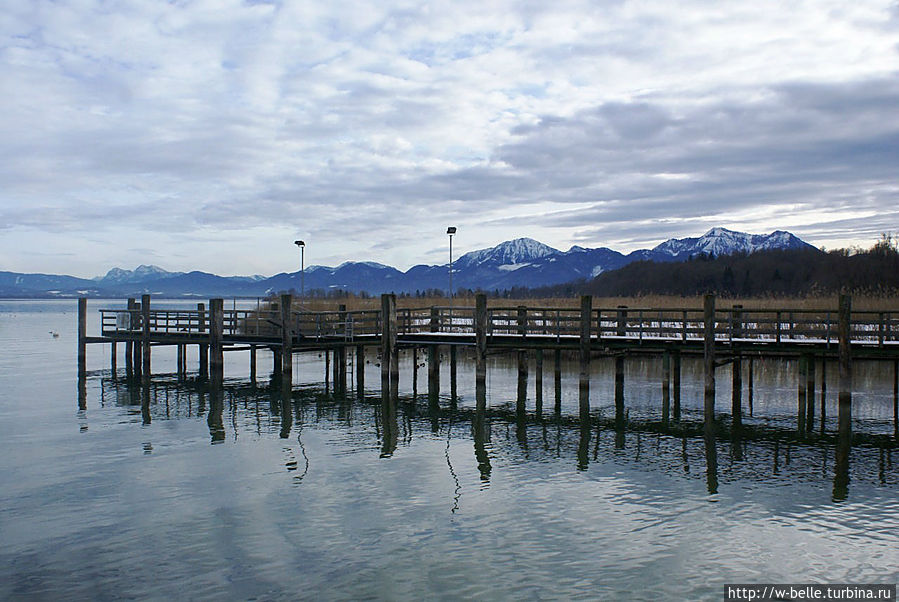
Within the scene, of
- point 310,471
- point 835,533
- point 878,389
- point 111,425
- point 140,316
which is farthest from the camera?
point 140,316

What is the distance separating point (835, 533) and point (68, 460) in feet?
56.2

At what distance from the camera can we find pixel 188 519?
14125 mm

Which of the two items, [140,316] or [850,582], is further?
[140,316]

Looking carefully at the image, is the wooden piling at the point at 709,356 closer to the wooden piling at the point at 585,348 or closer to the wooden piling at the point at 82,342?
the wooden piling at the point at 585,348

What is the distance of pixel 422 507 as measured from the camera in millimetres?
14992

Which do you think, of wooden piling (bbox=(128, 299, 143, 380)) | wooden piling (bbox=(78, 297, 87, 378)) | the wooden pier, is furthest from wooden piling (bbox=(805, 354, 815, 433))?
wooden piling (bbox=(78, 297, 87, 378))

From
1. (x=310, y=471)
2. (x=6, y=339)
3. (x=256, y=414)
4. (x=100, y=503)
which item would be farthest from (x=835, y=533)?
(x=6, y=339)

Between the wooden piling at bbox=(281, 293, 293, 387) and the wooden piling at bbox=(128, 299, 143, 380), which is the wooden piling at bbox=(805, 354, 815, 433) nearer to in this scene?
the wooden piling at bbox=(281, 293, 293, 387)

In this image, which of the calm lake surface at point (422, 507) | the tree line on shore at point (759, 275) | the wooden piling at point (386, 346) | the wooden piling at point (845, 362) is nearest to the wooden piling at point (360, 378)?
the wooden piling at point (386, 346)

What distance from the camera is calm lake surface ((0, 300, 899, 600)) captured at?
11391mm

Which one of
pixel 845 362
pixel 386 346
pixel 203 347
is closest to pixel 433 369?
pixel 386 346

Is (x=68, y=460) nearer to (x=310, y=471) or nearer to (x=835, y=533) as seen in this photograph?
(x=310, y=471)

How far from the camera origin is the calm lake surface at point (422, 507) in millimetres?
11391

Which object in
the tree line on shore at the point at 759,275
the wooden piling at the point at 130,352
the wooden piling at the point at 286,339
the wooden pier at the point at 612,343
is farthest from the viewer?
the tree line on shore at the point at 759,275
